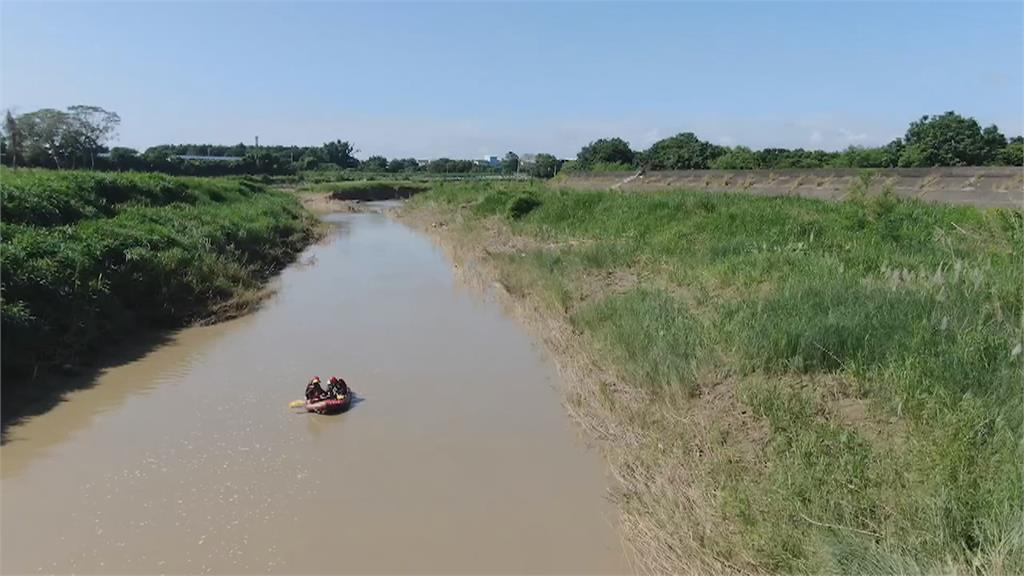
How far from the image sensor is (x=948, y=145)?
3738 centimetres

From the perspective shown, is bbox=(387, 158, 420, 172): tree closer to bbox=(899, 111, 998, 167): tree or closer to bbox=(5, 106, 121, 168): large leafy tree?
bbox=(5, 106, 121, 168): large leafy tree

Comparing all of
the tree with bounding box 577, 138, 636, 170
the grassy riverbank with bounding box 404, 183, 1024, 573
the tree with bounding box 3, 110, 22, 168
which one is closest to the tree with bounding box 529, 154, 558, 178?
the tree with bounding box 577, 138, 636, 170

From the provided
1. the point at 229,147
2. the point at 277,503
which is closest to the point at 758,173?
the point at 277,503

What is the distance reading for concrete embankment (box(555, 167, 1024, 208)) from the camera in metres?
14.5

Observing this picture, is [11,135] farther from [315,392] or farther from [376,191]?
[315,392]

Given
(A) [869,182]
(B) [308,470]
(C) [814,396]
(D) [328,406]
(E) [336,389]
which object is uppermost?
(A) [869,182]

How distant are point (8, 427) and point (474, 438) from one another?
171 inches

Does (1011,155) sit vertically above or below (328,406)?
above

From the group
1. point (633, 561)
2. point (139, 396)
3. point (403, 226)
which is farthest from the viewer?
point (403, 226)

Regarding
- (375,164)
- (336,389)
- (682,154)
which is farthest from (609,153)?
(375,164)

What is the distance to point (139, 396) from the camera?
7168 millimetres

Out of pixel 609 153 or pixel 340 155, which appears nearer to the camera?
pixel 609 153

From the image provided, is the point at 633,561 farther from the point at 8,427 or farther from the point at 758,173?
the point at 758,173

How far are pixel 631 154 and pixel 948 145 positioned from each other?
24.7 meters
